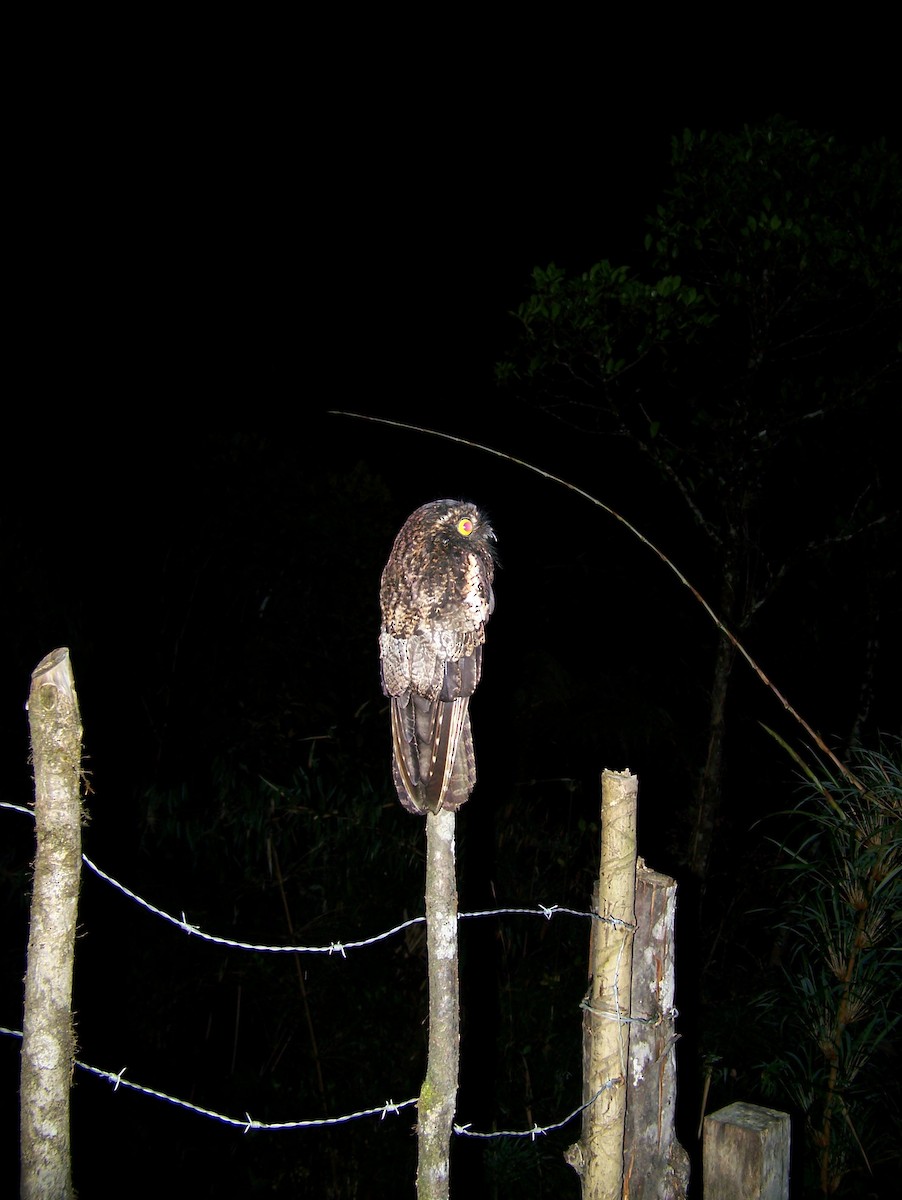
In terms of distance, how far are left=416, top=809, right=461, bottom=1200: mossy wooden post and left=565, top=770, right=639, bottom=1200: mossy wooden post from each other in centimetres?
33

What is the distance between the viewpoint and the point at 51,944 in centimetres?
131

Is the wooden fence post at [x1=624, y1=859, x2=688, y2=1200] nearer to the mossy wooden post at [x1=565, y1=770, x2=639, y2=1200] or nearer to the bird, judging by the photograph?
the mossy wooden post at [x1=565, y1=770, x2=639, y2=1200]

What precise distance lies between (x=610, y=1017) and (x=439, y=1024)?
39cm

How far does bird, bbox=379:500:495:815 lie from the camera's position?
171 centimetres

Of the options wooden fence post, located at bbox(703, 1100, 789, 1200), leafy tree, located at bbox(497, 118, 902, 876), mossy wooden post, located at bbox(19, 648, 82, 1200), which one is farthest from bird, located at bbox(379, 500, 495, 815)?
leafy tree, located at bbox(497, 118, 902, 876)

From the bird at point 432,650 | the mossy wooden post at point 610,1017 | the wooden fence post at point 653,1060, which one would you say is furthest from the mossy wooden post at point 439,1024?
the wooden fence post at point 653,1060

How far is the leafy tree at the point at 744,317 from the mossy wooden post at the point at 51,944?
12.0 feet

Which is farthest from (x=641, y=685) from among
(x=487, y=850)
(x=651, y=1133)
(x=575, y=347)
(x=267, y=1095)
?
(x=651, y=1133)

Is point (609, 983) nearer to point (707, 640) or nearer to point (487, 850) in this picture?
point (487, 850)

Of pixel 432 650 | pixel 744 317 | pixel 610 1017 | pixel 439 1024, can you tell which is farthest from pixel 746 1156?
pixel 744 317

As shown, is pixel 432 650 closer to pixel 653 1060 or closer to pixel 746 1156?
pixel 653 1060

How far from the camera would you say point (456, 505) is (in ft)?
6.16

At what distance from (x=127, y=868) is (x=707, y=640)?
5.18m

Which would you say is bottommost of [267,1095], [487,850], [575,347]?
[267,1095]
